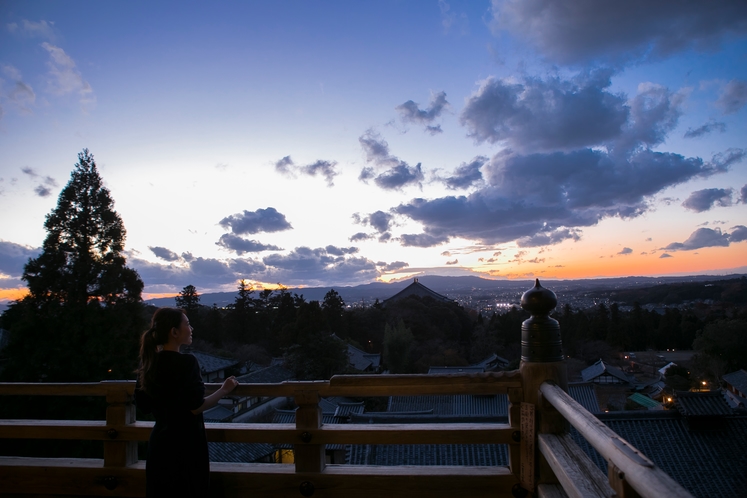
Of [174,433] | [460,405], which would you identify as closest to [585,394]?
[460,405]

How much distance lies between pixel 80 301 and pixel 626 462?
15.2 metres

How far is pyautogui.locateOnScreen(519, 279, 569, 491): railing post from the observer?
2145 mm

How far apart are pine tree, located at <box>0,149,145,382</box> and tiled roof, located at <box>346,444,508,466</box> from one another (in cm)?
715

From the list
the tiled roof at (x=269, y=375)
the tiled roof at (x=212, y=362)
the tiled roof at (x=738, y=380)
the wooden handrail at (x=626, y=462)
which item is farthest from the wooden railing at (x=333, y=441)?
the tiled roof at (x=738, y=380)

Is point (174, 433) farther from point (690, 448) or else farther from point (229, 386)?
point (690, 448)

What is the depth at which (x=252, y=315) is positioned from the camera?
38.7 meters

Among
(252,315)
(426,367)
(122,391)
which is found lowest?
(426,367)

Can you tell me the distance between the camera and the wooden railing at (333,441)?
7.19 feet

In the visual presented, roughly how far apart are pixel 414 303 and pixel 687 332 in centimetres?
2516

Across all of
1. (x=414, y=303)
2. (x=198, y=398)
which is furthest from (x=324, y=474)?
(x=414, y=303)

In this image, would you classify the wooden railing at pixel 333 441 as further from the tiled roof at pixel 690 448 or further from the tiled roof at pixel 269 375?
the tiled roof at pixel 269 375

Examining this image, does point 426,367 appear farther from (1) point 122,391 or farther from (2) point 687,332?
(1) point 122,391

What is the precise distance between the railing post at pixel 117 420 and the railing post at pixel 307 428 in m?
1.03

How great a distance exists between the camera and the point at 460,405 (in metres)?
19.8
